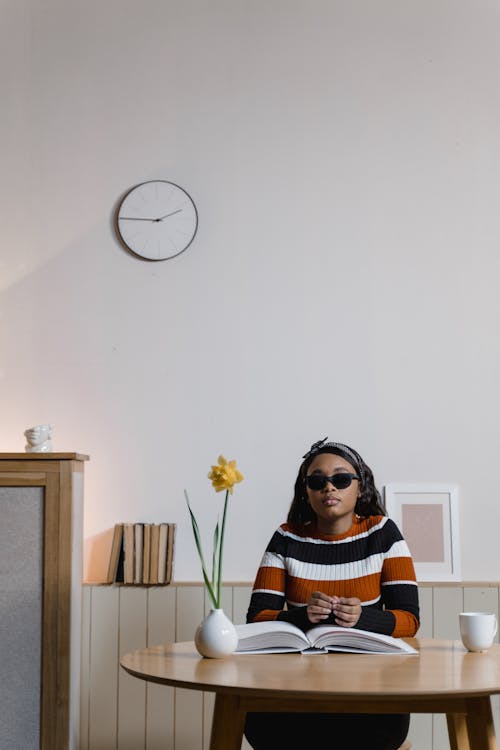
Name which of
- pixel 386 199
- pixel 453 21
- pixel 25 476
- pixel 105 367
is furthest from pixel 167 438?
pixel 453 21

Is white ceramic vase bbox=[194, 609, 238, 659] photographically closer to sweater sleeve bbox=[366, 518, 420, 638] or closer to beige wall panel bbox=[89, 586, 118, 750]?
sweater sleeve bbox=[366, 518, 420, 638]

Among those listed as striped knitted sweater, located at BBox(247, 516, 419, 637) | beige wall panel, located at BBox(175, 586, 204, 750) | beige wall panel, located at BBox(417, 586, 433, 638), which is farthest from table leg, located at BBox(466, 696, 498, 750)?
beige wall panel, located at BBox(175, 586, 204, 750)

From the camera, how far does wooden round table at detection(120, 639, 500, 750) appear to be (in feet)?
5.50

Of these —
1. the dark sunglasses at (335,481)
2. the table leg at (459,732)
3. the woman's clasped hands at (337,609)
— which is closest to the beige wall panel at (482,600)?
the table leg at (459,732)

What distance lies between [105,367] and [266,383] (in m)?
0.58

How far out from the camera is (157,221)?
3393 millimetres

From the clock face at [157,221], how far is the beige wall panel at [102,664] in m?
1.22

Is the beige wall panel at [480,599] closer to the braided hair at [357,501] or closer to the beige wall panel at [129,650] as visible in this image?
the braided hair at [357,501]

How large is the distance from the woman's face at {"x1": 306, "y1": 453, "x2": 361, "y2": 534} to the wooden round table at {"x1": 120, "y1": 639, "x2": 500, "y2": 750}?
46cm

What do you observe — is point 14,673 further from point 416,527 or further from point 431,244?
point 431,244

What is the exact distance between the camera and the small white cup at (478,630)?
214 centimetres

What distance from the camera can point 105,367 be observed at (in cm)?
337

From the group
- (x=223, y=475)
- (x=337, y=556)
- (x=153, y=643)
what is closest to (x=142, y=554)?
(x=153, y=643)

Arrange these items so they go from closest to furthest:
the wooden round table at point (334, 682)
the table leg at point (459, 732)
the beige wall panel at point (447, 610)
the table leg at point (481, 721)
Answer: the wooden round table at point (334, 682) < the table leg at point (481, 721) < the table leg at point (459, 732) < the beige wall panel at point (447, 610)
